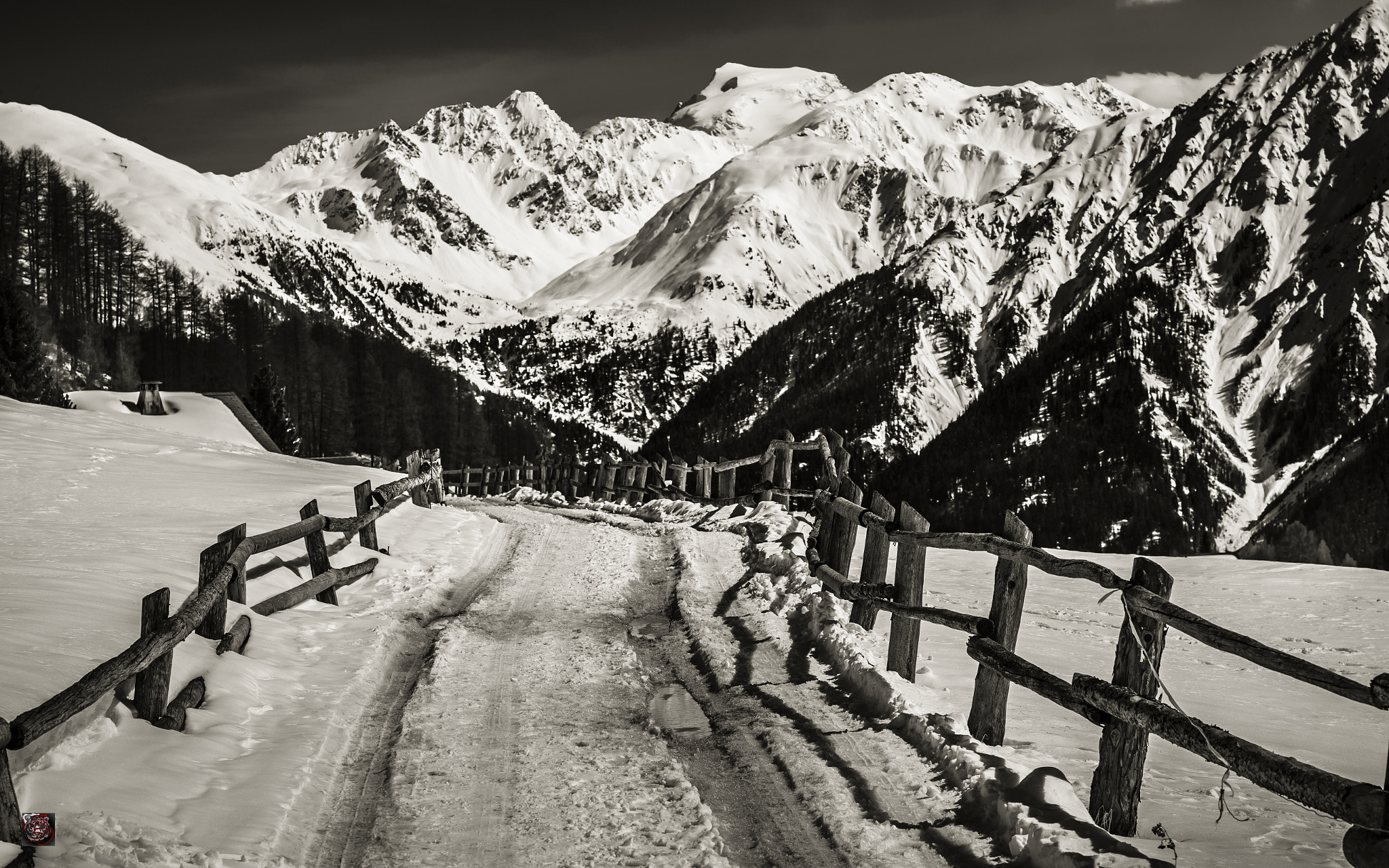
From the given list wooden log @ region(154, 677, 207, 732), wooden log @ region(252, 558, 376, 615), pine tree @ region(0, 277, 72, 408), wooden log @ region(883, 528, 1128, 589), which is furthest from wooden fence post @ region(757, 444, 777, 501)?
pine tree @ region(0, 277, 72, 408)

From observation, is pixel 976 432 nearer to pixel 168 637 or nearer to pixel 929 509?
pixel 929 509

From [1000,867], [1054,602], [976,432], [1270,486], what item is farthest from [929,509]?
[1000,867]

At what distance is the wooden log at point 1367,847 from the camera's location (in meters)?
3.39

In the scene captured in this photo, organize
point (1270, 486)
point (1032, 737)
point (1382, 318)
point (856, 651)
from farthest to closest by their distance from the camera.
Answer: point (1382, 318) < point (1270, 486) < point (856, 651) < point (1032, 737)

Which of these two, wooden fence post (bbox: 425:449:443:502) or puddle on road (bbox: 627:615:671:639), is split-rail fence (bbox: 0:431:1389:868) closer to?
puddle on road (bbox: 627:615:671:639)

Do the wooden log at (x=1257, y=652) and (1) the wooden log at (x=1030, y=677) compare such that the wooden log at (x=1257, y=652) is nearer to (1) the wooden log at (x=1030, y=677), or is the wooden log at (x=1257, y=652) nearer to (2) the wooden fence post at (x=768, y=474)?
(1) the wooden log at (x=1030, y=677)

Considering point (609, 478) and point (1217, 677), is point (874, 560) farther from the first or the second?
point (609, 478)

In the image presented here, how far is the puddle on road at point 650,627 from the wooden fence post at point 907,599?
2617mm

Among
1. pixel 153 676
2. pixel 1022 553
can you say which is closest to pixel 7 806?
pixel 153 676

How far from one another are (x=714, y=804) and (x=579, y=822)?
2.84 feet

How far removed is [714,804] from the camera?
18.4 ft

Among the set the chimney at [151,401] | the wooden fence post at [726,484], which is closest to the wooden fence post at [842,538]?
the wooden fence post at [726,484]

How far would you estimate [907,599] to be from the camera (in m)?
8.05

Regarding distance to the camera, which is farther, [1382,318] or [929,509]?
[1382,318]
